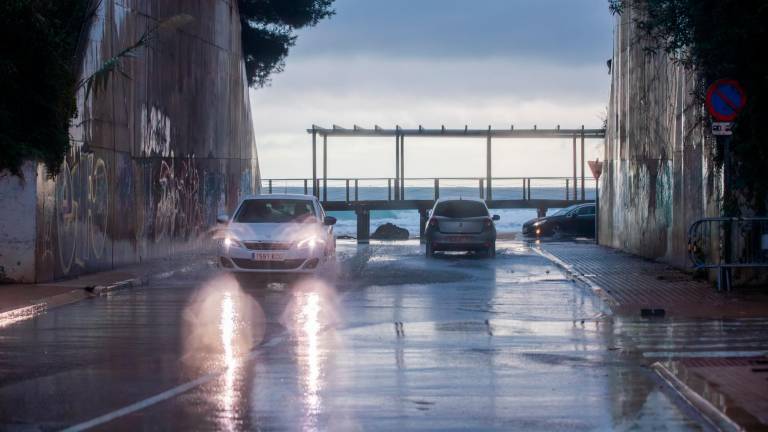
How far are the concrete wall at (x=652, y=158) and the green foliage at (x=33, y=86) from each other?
927cm

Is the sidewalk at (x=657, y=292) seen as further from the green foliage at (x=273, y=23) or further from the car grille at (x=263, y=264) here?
the green foliage at (x=273, y=23)

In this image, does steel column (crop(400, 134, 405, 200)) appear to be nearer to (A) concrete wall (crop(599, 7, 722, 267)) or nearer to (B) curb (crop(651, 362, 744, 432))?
(A) concrete wall (crop(599, 7, 722, 267))

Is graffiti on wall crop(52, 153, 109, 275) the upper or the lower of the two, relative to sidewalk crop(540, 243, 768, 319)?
upper

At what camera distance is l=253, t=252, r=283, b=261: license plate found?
20328mm

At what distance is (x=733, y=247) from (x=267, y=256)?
790cm

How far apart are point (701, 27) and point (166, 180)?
14.3m

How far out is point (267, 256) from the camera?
2033 centimetres

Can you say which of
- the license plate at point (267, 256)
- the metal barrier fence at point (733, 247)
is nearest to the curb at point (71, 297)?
the license plate at point (267, 256)

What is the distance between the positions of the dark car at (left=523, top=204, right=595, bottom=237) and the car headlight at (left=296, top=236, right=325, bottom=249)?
23.6 m

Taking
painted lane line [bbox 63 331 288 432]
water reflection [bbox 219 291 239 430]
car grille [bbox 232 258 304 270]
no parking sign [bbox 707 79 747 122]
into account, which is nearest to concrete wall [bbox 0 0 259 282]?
car grille [bbox 232 258 304 270]

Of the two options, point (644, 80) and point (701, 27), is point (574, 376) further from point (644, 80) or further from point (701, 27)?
point (644, 80)

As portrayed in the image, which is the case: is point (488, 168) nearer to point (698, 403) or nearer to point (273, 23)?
point (273, 23)

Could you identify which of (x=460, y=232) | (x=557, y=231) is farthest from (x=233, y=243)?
(x=557, y=231)

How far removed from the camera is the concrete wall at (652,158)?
20.5 m
